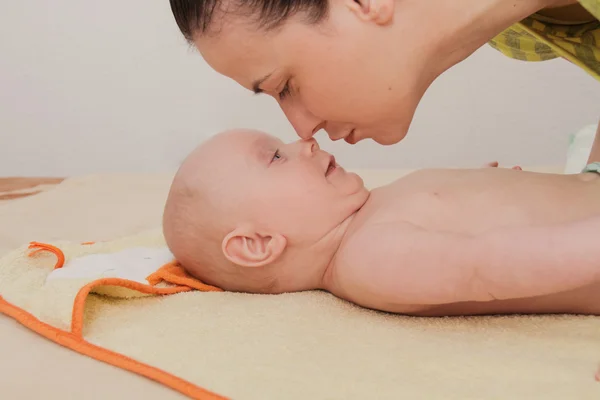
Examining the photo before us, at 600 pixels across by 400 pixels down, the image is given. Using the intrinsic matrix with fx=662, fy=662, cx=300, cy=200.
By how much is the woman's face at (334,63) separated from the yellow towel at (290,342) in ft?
1.01

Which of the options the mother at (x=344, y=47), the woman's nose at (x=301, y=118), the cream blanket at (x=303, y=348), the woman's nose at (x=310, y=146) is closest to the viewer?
the cream blanket at (x=303, y=348)

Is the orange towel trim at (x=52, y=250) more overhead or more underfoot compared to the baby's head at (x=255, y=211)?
more underfoot

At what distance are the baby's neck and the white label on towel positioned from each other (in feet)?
0.82

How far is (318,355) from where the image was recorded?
0.87 meters

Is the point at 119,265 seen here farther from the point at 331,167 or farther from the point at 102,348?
the point at 331,167

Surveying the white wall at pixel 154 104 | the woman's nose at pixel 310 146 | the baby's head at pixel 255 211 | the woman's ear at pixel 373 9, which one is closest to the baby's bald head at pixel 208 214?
the baby's head at pixel 255 211

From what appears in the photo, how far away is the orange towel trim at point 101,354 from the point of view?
31.8 inches

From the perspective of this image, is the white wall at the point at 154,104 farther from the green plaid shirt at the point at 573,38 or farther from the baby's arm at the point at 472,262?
the baby's arm at the point at 472,262

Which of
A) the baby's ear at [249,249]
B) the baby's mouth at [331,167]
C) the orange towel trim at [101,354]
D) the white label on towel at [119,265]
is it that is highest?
the baby's mouth at [331,167]

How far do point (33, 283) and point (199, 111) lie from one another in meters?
1.53

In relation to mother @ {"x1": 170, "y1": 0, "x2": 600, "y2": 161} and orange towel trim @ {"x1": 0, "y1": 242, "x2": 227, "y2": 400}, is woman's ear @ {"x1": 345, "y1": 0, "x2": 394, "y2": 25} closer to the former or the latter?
mother @ {"x1": 170, "y1": 0, "x2": 600, "y2": 161}

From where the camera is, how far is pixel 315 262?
3.60 ft

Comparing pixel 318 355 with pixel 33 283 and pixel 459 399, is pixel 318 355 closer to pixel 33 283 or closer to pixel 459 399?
pixel 459 399

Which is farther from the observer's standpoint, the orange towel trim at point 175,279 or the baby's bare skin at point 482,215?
the orange towel trim at point 175,279
